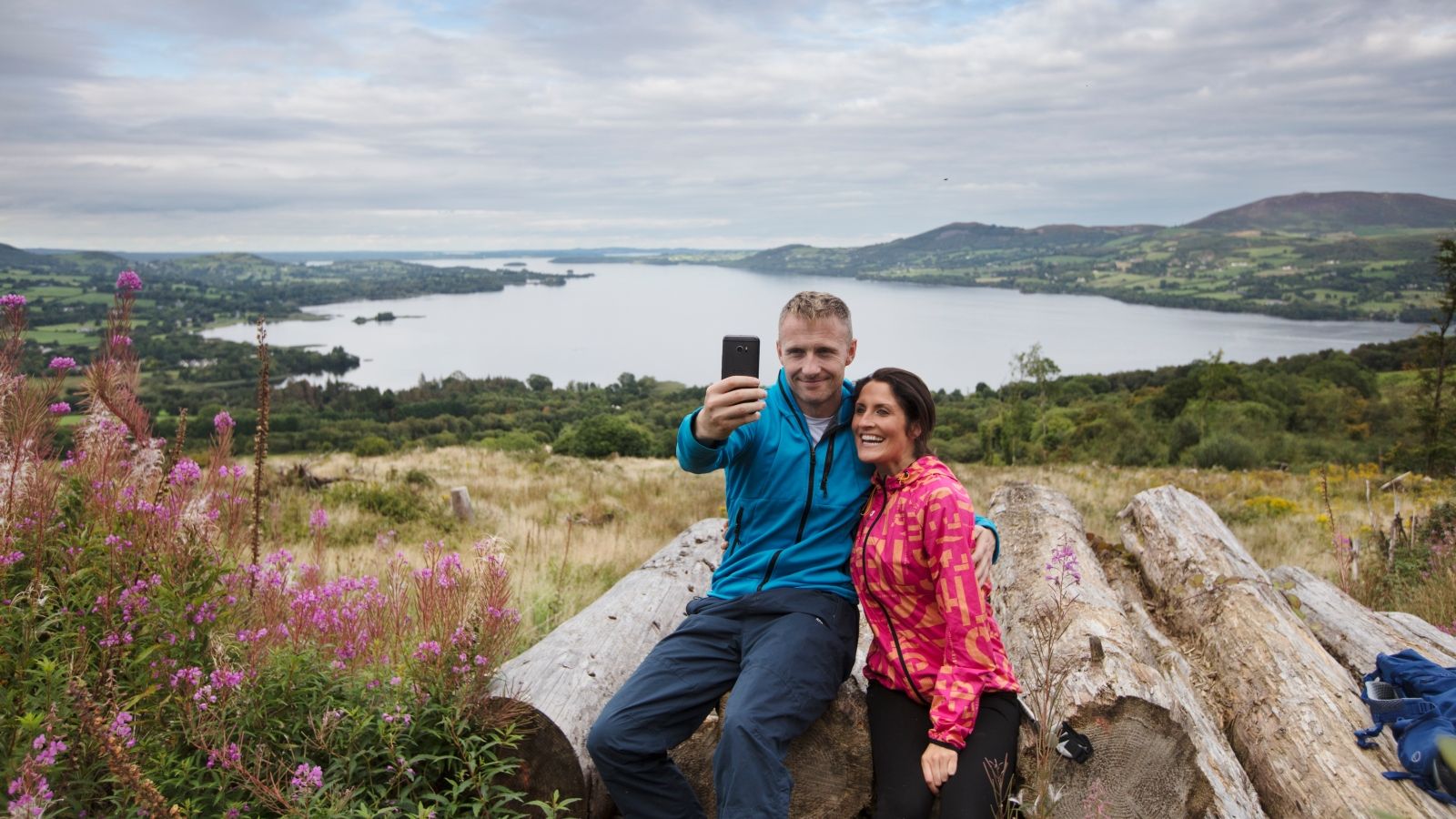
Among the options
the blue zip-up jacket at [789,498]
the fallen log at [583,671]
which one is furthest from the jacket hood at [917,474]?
the fallen log at [583,671]

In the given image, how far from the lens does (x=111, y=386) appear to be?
125 inches

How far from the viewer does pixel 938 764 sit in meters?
2.64

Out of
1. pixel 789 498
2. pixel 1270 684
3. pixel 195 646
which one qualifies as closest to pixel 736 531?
pixel 789 498

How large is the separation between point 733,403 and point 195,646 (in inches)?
79.5

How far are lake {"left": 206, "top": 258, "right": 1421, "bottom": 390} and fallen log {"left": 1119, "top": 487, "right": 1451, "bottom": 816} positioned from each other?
36245mm

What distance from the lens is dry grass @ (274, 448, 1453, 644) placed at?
6934 millimetres

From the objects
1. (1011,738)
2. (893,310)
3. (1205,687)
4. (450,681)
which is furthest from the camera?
(893,310)

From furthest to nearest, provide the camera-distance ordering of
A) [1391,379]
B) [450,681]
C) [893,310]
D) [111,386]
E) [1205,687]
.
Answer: [893,310] → [1391,379] → [1205,687] → [111,386] → [450,681]

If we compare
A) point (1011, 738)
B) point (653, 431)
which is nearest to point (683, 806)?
point (1011, 738)

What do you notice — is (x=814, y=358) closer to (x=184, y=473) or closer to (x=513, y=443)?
(x=184, y=473)

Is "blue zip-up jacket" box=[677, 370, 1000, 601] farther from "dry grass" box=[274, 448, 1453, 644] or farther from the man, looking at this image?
"dry grass" box=[274, 448, 1453, 644]

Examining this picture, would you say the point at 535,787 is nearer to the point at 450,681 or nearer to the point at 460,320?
the point at 450,681

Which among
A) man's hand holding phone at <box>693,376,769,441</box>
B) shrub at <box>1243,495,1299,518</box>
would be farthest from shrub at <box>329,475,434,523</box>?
shrub at <box>1243,495,1299,518</box>

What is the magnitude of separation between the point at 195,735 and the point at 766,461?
2.13 metres
